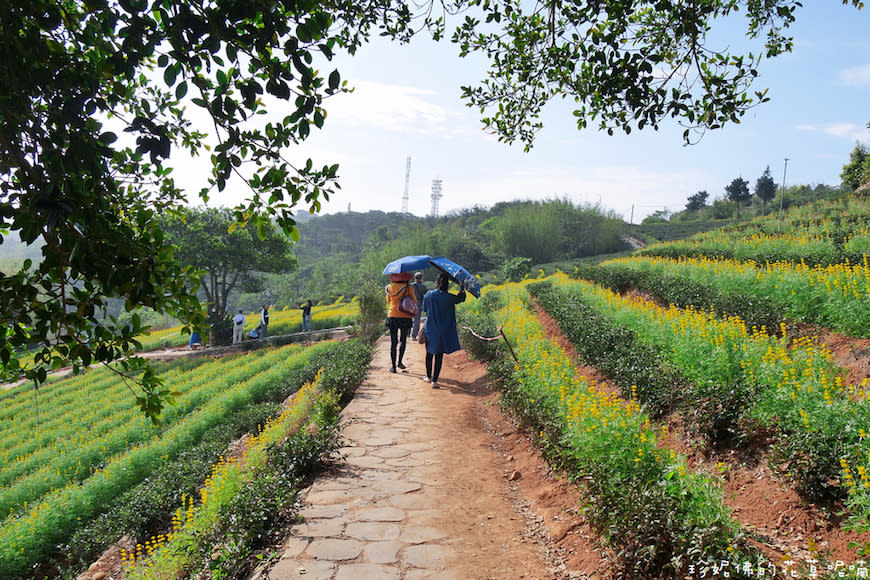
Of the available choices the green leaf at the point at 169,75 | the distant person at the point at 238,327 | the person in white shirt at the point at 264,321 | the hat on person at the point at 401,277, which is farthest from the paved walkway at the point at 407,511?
the distant person at the point at 238,327

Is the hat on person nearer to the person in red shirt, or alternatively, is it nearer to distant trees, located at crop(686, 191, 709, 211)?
the person in red shirt

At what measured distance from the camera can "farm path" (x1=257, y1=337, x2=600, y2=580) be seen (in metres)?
3.08

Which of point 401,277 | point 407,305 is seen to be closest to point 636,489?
point 407,305

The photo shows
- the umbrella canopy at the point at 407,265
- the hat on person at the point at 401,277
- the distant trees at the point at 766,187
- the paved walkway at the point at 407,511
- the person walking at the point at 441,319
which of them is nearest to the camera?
the paved walkway at the point at 407,511

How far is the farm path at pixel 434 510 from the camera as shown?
3.08m

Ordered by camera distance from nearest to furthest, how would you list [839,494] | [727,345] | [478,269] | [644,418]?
[839,494] < [644,418] < [727,345] < [478,269]

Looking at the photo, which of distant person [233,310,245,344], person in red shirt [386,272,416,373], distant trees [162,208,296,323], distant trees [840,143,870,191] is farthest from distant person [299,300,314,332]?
distant trees [840,143,870,191]

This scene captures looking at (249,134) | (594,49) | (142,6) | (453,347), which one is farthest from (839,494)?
(453,347)

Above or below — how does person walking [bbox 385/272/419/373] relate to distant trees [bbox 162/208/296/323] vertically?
below

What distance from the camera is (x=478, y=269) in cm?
4462

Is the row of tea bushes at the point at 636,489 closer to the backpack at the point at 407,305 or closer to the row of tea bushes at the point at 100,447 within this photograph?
the backpack at the point at 407,305

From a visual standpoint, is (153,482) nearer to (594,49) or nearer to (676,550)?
(676,550)

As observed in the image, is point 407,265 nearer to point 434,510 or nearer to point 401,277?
point 401,277

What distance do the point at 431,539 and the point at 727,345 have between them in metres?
3.04
